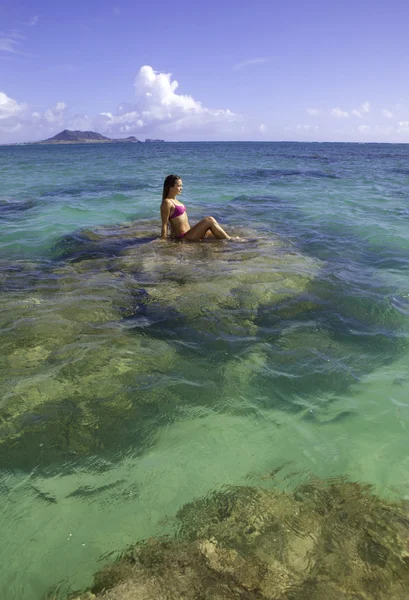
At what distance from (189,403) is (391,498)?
173 centimetres

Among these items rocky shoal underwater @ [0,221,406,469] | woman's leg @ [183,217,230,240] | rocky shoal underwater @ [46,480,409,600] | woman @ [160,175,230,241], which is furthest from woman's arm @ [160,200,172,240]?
rocky shoal underwater @ [46,480,409,600]

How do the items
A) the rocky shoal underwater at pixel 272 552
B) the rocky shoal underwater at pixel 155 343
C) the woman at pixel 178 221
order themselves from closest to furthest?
the rocky shoal underwater at pixel 272 552 → the rocky shoal underwater at pixel 155 343 → the woman at pixel 178 221

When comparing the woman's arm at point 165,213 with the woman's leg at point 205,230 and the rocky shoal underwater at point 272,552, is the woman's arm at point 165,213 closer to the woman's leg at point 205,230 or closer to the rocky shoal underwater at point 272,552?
the woman's leg at point 205,230

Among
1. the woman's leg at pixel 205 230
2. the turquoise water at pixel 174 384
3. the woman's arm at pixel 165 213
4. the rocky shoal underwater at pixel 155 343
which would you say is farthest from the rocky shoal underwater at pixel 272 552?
the woman's arm at pixel 165 213

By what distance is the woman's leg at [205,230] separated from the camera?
8.87 meters

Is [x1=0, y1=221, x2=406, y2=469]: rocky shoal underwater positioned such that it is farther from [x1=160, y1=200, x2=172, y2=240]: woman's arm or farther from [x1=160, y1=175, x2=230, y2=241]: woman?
[x1=160, y1=200, x2=172, y2=240]: woman's arm

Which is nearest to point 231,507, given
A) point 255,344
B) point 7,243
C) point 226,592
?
point 226,592

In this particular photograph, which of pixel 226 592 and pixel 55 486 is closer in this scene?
pixel 226 592

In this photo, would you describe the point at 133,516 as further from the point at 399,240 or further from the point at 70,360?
the point at 399,240

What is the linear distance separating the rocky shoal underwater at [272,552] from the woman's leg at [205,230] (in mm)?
6685

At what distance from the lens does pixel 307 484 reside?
2926 mm

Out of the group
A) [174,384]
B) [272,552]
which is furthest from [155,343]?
[272,552]

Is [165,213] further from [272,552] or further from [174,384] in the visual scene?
[272,552]

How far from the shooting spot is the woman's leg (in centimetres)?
887
